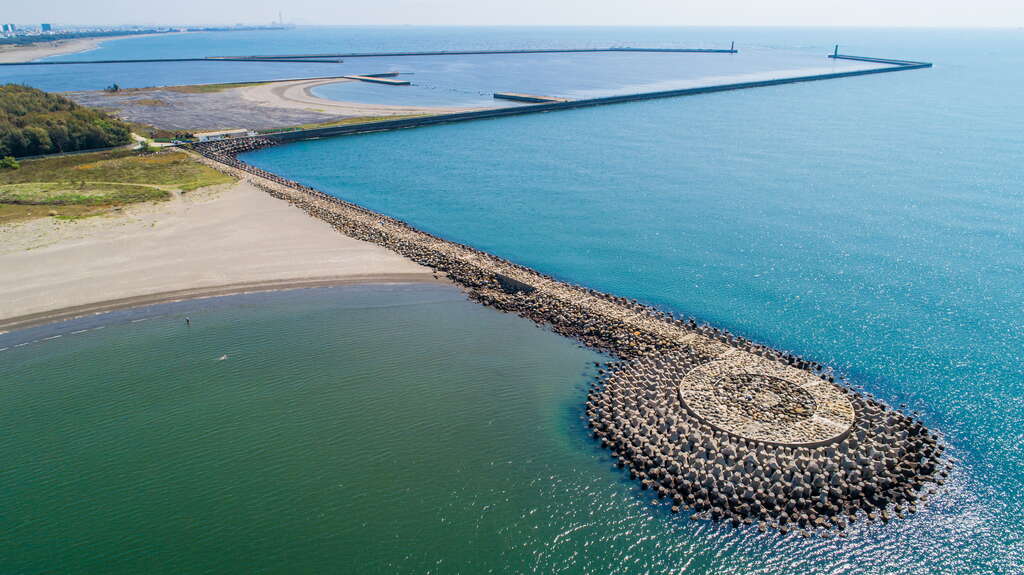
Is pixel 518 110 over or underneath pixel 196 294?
over

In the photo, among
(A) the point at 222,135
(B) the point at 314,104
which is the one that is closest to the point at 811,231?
(A) the point at 222,135

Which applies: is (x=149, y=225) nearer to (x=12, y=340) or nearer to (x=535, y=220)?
(x=12, y=340)

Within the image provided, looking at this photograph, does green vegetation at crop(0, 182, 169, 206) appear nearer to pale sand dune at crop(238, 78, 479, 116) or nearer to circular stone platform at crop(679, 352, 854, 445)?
pale sand dune at crop(238, 78, 479, 116)

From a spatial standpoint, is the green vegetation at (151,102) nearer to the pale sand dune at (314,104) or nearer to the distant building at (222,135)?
the pale sand dune at (314,104)

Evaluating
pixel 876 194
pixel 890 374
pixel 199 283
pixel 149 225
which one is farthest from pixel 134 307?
pixel 876 194

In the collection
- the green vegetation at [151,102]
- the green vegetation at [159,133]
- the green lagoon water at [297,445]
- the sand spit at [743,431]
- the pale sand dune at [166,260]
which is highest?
the green vegetation at [151,102]

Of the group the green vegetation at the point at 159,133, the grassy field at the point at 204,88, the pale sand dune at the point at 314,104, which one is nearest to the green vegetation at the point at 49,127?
the green vegetation at the point at 159,133

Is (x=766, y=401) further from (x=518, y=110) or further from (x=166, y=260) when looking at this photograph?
(x=518, y=110)
